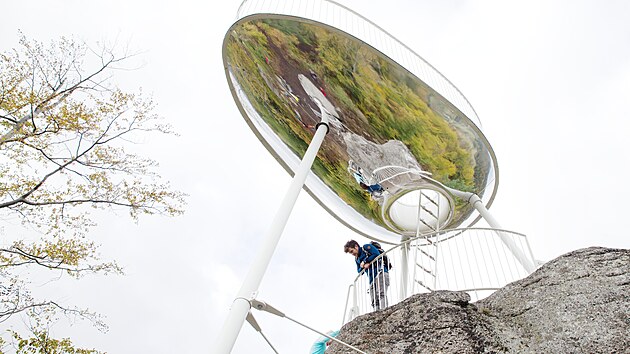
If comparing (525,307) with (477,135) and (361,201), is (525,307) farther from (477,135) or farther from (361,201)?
(361,201)

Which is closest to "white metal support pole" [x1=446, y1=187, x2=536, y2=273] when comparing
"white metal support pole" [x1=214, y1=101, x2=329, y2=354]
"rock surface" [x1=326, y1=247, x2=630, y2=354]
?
"rock surface" [x1=326, y1=247, x2=630, y2=354]

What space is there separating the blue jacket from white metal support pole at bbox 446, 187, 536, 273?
104 inches

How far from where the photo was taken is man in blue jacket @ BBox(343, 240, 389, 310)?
26.0ft

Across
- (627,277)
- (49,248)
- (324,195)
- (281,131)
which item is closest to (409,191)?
(324,195)

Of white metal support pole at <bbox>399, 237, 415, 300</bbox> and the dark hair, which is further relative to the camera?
white metal support pole at <bbox>399, 237, 415, 300</bbox>

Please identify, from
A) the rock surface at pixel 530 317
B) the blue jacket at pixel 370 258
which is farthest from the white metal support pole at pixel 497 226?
the rock surface at pixel 530 317

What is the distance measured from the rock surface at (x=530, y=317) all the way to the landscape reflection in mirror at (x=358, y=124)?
5.63 meters

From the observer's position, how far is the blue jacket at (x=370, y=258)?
27.0 ft

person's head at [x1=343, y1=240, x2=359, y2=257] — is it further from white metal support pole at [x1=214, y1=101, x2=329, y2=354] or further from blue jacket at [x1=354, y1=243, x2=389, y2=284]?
white metal support pole at [x1=214, y1=101, x2=329, y2=354]

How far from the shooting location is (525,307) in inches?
168

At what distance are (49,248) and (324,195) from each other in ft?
24.1

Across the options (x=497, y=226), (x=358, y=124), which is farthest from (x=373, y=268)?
(x=358, y=124)

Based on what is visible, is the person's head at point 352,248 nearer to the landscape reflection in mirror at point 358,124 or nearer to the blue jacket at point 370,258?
the blue jacket at point 370,258

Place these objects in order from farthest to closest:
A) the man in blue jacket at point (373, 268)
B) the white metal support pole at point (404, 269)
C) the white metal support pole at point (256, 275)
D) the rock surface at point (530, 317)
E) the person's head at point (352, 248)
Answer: the white metal support pole at point (404, 269)
the person's head at point (352, 248)
the man in blue jacket at point (373, 268)
the white metal support pole at point (256, 275)
the rock surface at point (530, 317)
